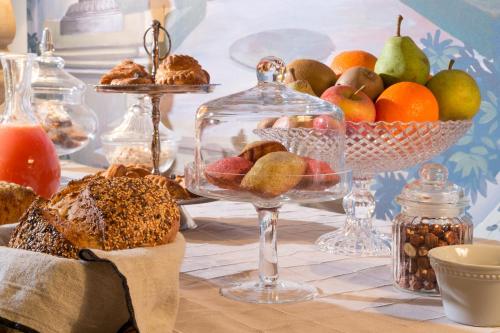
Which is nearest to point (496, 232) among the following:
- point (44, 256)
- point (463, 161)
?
point (463, 161)

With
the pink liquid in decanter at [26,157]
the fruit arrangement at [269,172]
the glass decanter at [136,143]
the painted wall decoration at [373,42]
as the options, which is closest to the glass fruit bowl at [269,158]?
the fruit arrangement at [269,172]

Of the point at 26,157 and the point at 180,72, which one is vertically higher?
the point at 180,72

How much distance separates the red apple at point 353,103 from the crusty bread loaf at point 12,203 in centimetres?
45

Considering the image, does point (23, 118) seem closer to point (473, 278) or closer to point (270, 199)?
point (270, 199)

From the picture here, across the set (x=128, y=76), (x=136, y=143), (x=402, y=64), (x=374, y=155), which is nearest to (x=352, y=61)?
(x=402, y=64)

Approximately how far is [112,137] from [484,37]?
99cm

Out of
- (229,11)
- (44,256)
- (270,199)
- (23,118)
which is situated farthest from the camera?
(229,11)

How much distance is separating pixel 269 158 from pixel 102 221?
20 cm

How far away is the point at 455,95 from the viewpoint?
44.3 inches

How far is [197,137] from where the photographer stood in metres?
0.98

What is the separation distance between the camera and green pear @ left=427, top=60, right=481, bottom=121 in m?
1.12

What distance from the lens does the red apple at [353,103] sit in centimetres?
106

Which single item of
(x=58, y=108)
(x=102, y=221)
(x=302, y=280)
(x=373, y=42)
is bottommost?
(x=302, y=280)

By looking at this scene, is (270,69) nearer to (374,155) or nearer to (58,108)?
(374,155)
